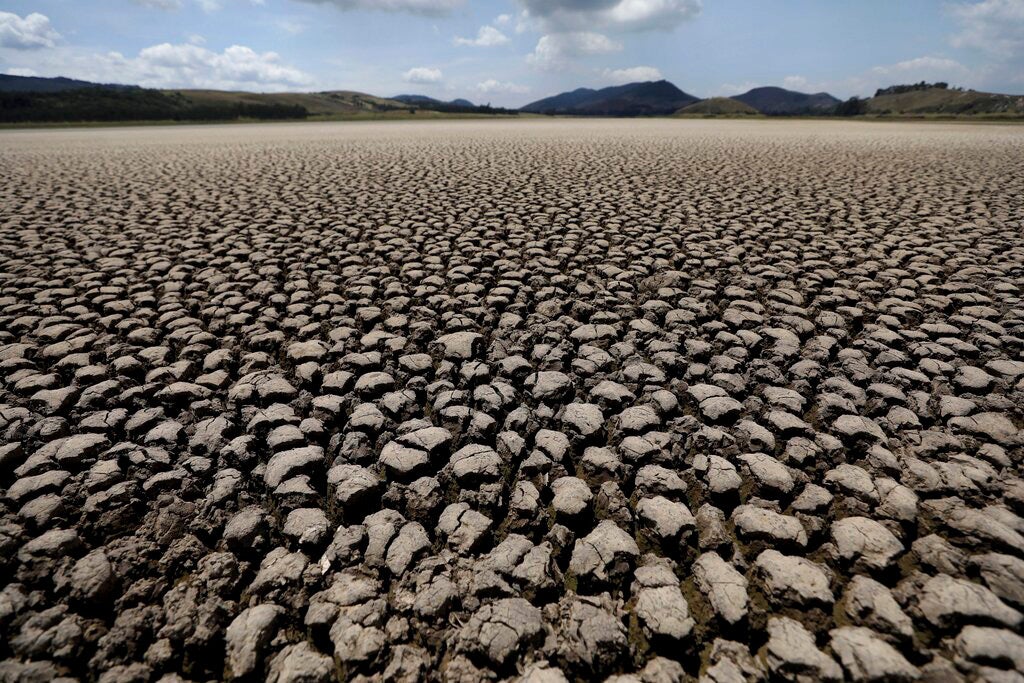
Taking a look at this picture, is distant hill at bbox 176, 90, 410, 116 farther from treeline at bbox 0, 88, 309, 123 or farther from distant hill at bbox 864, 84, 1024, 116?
distant hill at bbox 864, 84, 1024, 116

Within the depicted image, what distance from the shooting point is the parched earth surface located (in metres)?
1.23

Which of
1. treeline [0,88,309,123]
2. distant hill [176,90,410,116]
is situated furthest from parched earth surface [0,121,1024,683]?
distant hill [176,90,410,116]

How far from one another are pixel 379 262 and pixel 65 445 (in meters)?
2.46

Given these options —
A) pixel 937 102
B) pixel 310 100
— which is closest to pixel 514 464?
pixel 310 100

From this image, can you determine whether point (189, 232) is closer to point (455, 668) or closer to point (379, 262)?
point (379, 262)

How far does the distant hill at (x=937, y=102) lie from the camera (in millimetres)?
83938

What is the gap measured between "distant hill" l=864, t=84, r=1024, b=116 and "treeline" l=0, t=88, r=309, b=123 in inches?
3601

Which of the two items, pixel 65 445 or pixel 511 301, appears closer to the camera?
pixel 65 445

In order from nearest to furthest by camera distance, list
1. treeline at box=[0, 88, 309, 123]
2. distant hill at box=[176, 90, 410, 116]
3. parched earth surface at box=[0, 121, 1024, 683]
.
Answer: parched earth surface at box=[0, 121, 1024, 683] < treeline at box=[0, 88, 309, 123] < distant hill at box=[176, 90, 410, 116]

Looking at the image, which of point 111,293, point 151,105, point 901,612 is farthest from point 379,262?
point 151,105

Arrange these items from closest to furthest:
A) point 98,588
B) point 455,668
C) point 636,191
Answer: point 455,668
point 98,588
point 636,191

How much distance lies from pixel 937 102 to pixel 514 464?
143407 mm

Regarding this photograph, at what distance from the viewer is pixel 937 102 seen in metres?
101

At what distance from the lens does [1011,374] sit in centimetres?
225
